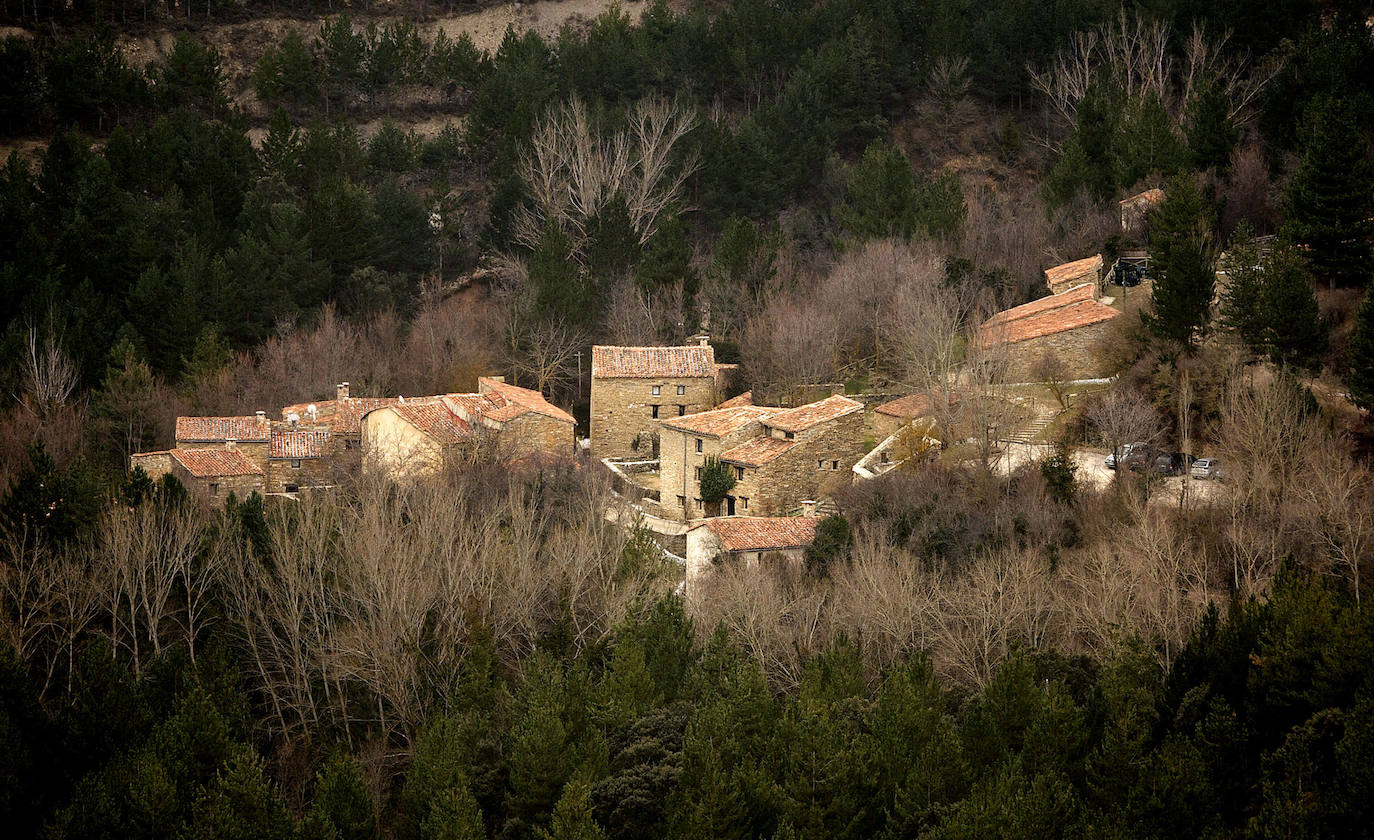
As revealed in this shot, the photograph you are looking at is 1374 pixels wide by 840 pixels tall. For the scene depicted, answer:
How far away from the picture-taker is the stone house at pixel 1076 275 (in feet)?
139

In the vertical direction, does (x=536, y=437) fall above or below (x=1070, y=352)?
below

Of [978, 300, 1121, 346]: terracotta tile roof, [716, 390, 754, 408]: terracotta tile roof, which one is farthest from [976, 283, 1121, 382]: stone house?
[716, 390, 754, 408]: terracotta tile roof

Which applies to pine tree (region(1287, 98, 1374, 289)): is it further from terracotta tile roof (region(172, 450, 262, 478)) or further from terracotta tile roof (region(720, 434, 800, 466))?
terracotta tile roof (region(172, 450, 262, 478))

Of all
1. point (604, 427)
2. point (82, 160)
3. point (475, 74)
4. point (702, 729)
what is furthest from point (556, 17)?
point (702, 729)

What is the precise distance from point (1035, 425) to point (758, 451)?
678cm

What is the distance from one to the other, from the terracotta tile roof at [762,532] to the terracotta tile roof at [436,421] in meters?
8.26

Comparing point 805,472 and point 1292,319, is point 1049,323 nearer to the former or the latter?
point 1292,319

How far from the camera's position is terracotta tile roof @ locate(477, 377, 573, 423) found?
41562mm

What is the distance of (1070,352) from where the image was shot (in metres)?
38.1

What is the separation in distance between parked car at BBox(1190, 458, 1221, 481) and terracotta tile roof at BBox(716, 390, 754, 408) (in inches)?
517

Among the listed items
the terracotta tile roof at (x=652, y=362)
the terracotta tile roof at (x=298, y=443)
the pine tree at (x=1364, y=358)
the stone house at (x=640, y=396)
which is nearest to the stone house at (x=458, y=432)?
the terracotta tile roof at (x=298, y=443)

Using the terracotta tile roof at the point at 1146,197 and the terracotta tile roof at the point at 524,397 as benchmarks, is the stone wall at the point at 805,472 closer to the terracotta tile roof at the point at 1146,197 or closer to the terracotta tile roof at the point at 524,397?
the terracotta tile roof at the point at 524,397

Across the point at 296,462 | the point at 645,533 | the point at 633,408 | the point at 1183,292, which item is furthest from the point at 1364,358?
the point at 296,462

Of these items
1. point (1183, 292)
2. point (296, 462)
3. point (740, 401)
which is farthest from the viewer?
point (740, 401)
